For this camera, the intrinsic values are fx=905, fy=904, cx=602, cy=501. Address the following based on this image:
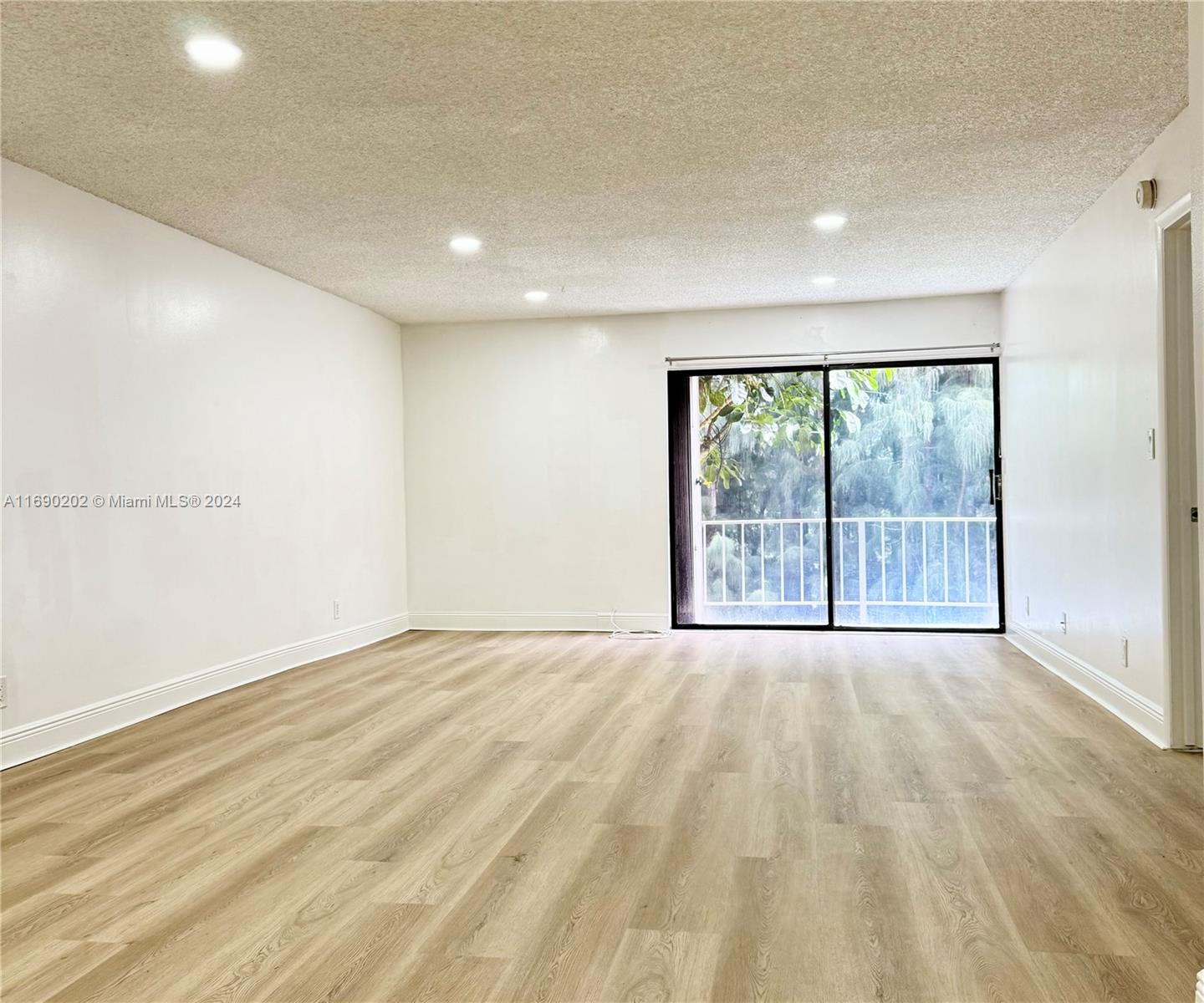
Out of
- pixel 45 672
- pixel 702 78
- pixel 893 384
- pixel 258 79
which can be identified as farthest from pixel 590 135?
pixel 893 384

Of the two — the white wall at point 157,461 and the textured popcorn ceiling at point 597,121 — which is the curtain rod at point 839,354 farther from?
the white wall at point 157,461

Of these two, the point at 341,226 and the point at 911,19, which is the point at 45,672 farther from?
the point at 911,19

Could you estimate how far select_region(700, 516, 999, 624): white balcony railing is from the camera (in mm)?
6758

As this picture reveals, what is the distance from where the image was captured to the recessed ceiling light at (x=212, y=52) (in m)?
2.67

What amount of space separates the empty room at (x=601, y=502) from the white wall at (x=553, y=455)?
36mm

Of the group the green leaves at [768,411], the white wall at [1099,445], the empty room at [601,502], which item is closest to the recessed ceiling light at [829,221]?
the empty room at [601,502]

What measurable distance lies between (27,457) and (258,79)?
6.01ft

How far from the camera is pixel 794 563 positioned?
692 cm

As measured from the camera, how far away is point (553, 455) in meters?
7.04

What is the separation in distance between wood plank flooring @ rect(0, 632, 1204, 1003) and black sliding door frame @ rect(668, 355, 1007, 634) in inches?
84.9

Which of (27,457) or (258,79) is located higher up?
(258,79)

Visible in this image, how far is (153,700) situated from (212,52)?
9.66ft

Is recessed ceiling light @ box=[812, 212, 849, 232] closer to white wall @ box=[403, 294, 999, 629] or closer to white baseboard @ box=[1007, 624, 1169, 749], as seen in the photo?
white wall @ box=[403, 294, 999, 629]

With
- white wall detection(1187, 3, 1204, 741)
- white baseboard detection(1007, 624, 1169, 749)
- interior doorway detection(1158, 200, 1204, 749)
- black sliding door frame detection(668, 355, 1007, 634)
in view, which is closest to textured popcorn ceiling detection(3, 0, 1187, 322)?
interior doorway detection(1158, 200, 1204, 749)
